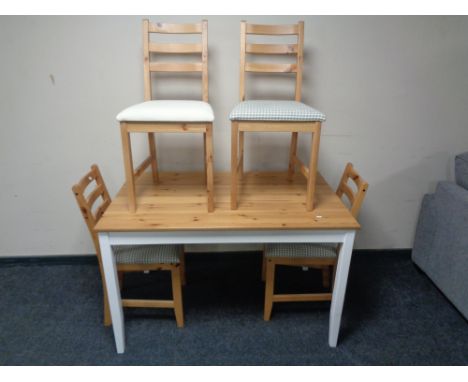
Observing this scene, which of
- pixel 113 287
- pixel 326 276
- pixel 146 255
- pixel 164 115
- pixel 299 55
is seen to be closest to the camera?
pixel 164 115

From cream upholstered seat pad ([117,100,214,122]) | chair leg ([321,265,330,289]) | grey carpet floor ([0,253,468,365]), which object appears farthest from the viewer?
chair leg ([321,265,330,289])

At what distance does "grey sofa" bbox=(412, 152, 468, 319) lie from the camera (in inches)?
67.2

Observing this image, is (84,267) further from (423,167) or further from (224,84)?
(423,167)

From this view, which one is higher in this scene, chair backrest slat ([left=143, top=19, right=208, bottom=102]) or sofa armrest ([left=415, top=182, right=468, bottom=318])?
chair backrest slat ([left=143, top=19, right=208, bottom=102])

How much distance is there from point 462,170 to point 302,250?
104 cm

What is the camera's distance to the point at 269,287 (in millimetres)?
1650

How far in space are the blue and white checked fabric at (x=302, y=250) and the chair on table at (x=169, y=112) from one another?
1.34 feet

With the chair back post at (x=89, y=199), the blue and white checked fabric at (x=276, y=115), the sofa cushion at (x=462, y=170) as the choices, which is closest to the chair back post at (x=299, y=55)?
the blue and white checked fabric at (x=276, y=115)

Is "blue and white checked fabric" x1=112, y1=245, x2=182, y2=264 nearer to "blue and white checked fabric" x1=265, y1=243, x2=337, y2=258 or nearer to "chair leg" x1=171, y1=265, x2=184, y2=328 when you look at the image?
"chair leg" x1=171, y1=265, x2=184, y2=328

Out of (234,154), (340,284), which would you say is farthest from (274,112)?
(340,284)

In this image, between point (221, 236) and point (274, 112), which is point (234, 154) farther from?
point (221, 236)

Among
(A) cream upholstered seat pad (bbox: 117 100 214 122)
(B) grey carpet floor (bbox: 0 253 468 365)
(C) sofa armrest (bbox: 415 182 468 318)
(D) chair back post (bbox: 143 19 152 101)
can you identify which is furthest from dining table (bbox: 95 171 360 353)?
(C) sofa armrest (bbox: 415 182 468 318)

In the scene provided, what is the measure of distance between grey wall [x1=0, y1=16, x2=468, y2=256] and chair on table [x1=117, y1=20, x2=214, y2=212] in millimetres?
158

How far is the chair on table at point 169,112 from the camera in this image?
51.3 inches
